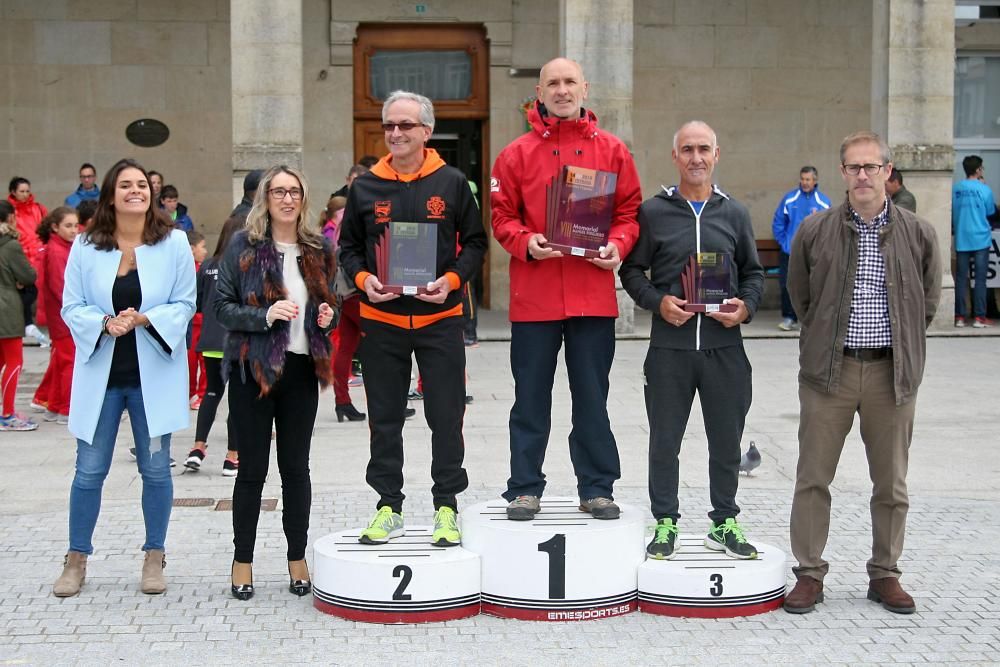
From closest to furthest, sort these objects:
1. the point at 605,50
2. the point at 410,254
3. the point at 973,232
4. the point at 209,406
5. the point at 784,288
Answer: the point at 410,254
the point at 209,406
the point at 605,50
the point at 973,232
the point at 784,288

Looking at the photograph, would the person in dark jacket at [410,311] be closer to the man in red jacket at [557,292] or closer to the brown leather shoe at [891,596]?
the man in red jacket at [557,292]

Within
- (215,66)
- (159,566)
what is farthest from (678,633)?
(215,66)

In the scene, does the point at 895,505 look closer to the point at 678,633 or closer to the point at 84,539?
the point at 678,633

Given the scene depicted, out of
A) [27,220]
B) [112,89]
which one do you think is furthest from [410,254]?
[112,89]

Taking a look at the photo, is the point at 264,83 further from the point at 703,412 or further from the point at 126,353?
the point at 703,412

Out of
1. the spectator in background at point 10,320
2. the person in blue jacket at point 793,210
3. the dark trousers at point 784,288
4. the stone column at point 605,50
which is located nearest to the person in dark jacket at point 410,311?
the spectator in background at point 10,320

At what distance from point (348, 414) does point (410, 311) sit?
480cm

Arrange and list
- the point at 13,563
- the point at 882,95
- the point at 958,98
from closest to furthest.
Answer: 1. the point at 13,563
2. the point at 882,95
3. the point at 958,98

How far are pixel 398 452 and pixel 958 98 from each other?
1578cm

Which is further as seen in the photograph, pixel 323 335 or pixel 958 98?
pixel 958 98

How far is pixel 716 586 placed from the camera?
19.1 feet

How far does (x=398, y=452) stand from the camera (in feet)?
20.3

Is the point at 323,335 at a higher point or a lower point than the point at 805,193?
lower

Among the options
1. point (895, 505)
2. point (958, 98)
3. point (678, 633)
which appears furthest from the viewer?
point (958, 98)
